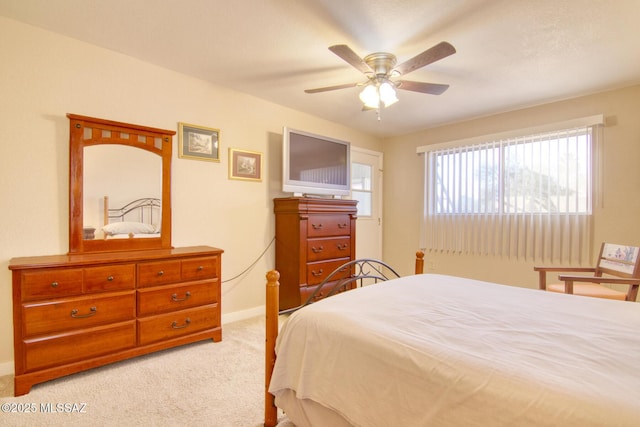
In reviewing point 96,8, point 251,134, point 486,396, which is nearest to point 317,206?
point 251,134

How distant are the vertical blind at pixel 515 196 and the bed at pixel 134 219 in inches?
135

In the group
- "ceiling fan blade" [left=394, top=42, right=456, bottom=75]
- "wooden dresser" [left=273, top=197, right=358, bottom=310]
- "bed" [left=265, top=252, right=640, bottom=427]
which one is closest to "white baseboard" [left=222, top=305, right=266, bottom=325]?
"wooden dresser" [left=273, top=197, right=358, bottom=310]

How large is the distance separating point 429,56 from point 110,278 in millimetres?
2590

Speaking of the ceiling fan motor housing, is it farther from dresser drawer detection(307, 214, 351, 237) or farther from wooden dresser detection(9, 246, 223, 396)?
wooden dresser detection(9, 246, 223, 396)

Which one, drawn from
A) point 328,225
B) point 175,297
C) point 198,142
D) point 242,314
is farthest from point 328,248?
point 198,142

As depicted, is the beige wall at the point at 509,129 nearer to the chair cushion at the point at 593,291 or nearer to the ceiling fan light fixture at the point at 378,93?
the chair cushion at the point at 593,291

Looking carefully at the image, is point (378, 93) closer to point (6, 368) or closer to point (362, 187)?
point (362, 187)

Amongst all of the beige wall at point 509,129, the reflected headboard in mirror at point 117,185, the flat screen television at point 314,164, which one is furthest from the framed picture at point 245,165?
the beige wall at point 509,129

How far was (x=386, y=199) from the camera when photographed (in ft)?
16.2

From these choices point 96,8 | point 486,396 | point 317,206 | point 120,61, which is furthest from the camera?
point 317,206

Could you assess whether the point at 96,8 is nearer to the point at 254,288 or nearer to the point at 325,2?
the point at 325,2

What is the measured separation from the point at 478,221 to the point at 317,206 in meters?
2.12

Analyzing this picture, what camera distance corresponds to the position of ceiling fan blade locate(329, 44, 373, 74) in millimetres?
1786

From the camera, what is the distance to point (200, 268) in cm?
258
